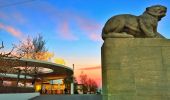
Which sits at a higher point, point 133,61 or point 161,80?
point 133,61

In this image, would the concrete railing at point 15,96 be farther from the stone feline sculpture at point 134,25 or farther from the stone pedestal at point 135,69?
the stone pedestal at point 135,69

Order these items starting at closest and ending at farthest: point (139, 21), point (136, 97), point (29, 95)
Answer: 1. point (136, 97)
2. point (139, 21)
3. point (29, 95)

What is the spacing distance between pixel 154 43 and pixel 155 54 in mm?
323

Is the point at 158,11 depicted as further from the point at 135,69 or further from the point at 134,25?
the point at 135,69

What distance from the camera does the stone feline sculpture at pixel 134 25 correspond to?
8.78 meters

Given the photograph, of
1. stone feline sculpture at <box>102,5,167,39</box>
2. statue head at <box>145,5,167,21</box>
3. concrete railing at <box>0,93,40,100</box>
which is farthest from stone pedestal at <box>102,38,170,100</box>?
concrete railing at <box>0,93,40,100</box>

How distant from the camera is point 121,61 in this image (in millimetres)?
8398

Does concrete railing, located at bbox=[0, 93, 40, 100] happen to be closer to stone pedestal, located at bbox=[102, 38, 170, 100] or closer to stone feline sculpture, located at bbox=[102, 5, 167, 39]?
stone feline sculpture, located at bbox=[102, 5, 167, 39]

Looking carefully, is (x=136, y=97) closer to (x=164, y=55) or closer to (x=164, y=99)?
(x=164, y=99)

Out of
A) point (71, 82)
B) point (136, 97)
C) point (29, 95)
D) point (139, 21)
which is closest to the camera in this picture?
point (136, 97)

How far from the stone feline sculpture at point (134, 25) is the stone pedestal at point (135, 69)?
30cm

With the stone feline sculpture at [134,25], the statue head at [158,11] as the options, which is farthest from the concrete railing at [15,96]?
the statue head at [158,11]

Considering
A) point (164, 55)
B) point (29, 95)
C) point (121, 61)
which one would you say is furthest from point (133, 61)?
point (29, 95)

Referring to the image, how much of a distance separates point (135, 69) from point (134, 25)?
1.33 meters
